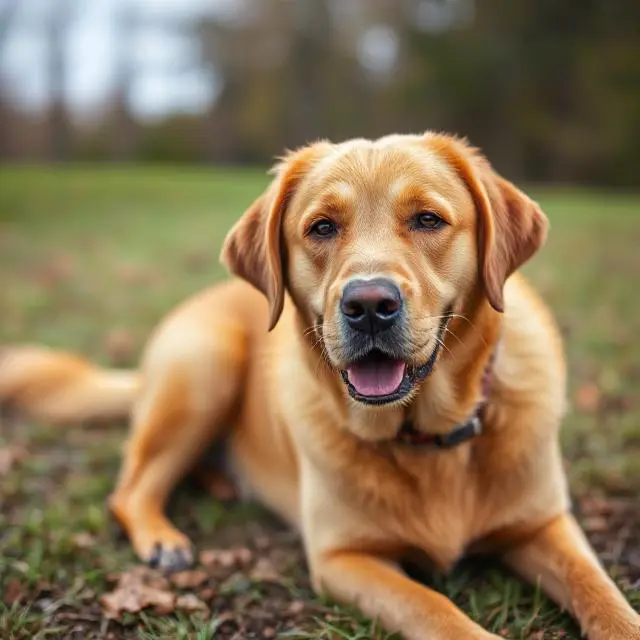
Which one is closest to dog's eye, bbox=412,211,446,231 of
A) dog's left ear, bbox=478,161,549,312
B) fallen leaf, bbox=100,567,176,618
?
dog's left ear, bbox=478,161,549,312

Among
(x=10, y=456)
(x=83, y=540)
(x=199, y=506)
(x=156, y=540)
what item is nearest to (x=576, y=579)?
(x=156, y=540)

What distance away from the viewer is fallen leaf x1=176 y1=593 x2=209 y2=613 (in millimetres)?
2883

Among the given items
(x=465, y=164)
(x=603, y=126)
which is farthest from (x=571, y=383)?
(x=603, y=126)

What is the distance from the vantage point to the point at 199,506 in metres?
3.85

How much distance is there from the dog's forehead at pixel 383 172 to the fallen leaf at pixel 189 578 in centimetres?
154

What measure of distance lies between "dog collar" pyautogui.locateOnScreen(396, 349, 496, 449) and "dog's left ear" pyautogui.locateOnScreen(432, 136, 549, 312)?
0.33 metres

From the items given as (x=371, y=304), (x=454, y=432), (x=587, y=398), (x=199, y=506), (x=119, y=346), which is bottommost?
(x=119, y=346)

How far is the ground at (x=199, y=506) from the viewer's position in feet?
9.18

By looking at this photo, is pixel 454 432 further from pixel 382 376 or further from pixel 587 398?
pixel 587 398

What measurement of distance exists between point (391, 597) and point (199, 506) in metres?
1.46

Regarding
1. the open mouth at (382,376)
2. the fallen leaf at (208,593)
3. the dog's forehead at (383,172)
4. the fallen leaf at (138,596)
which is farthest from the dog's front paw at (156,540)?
the dog's forehead at (383,172)

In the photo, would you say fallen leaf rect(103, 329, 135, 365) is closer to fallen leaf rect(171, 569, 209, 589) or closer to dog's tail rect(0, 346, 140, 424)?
dog's tail rect(0, 346, 140, 424)

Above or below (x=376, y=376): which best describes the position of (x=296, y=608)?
below

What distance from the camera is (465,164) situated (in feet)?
9.26
